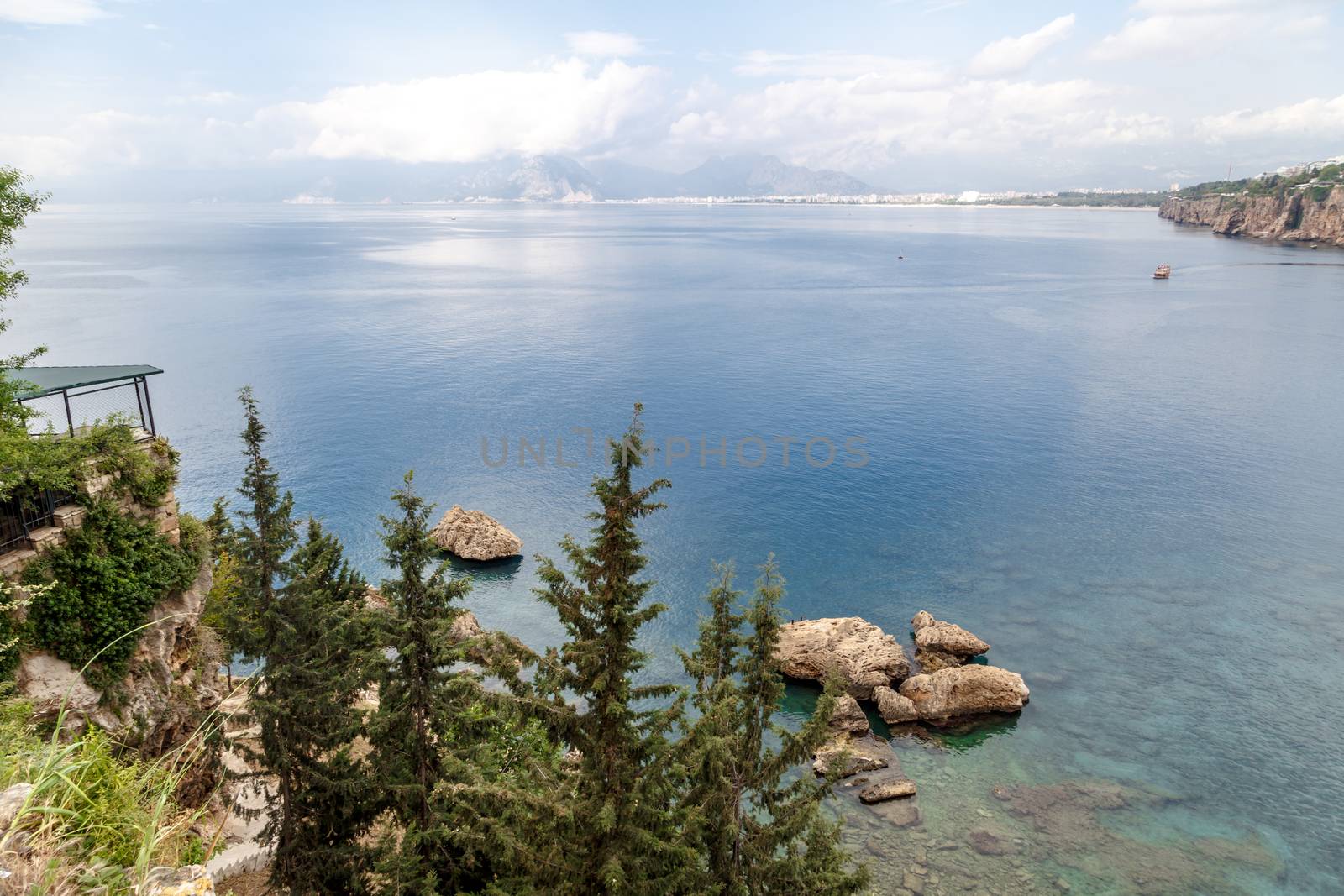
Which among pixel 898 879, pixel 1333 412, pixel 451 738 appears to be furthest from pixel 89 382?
pixel 1333 412

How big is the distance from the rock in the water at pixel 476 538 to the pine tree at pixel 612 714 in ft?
121

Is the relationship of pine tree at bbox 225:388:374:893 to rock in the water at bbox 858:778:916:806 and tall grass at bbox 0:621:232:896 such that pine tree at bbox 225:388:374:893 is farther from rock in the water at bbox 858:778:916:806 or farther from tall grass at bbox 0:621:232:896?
rock in the water at bbox 858:778:916:806

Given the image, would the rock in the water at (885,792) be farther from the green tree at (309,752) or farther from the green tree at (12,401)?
the green tree at (12,401)

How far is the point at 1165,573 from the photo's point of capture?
166 feet

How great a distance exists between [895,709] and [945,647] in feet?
18.6

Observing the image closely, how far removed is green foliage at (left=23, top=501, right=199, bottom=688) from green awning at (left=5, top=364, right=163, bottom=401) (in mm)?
4398

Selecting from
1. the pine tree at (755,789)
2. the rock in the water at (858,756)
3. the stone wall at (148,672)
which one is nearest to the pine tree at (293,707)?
the stone wall at (148,672)

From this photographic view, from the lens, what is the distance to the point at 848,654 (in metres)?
39.7

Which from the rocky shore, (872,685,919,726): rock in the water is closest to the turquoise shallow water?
(872,685,919,726): rock in the water

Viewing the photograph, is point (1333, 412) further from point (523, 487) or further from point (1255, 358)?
point (523, 487)

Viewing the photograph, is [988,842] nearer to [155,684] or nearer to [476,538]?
[155,684]

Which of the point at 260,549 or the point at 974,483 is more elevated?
the point at 260,549

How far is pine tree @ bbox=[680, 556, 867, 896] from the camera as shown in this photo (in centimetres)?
1864

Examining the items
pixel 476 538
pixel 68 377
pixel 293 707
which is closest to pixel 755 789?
pixel 293 707
